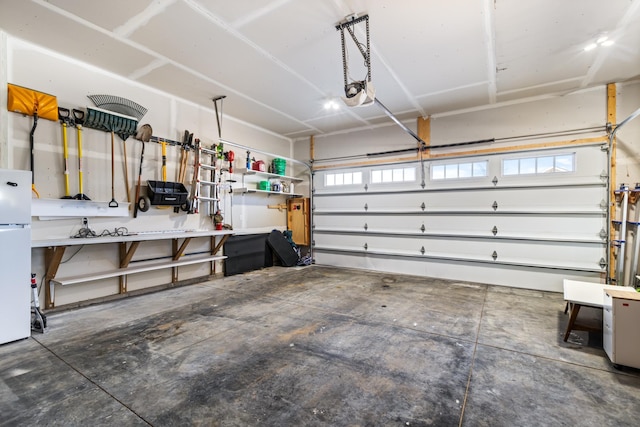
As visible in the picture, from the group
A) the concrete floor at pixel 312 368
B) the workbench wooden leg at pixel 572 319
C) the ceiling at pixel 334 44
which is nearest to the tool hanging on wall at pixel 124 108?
the ceiling at pixel 334 44

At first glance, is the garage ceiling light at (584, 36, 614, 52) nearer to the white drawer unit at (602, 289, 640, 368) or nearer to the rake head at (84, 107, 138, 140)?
the white drawer unit at (602, 289, 640, 368)

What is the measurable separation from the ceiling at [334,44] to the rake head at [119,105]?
1.24ft

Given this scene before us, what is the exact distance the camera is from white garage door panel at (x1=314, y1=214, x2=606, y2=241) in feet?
13.8

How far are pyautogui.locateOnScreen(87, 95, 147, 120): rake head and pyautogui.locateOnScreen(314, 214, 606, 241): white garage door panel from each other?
4117 millimetres

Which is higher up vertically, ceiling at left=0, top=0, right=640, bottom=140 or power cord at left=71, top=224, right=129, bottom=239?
ceiling at left=0, top=0, right=640, bottom=140

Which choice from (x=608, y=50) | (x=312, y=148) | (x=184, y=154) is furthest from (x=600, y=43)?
(x=184, y=154)

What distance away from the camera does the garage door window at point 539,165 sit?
4.34 metres

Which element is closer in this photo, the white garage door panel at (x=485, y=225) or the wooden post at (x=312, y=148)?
the white garage door panel at (x=485, y=225)

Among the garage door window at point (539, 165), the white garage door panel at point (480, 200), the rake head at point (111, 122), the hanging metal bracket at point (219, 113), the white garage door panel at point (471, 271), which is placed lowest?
the white garage door panel at point (471, 271)

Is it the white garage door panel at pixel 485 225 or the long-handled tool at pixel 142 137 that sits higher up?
the long-handled tool at pixel 142 137

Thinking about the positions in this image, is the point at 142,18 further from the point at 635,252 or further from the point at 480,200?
the point at 635,252

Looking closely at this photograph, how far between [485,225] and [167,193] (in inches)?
204

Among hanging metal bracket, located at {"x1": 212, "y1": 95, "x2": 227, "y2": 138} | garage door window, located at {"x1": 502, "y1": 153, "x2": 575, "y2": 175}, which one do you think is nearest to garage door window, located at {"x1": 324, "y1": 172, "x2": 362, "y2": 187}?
hanging metal bracket, located at {"x1": 212, "y1": 95, "x2": 227, "y2": 138}

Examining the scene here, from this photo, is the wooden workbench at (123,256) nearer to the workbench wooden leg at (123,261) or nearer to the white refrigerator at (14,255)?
the workbench wooden leg at (123,261)
